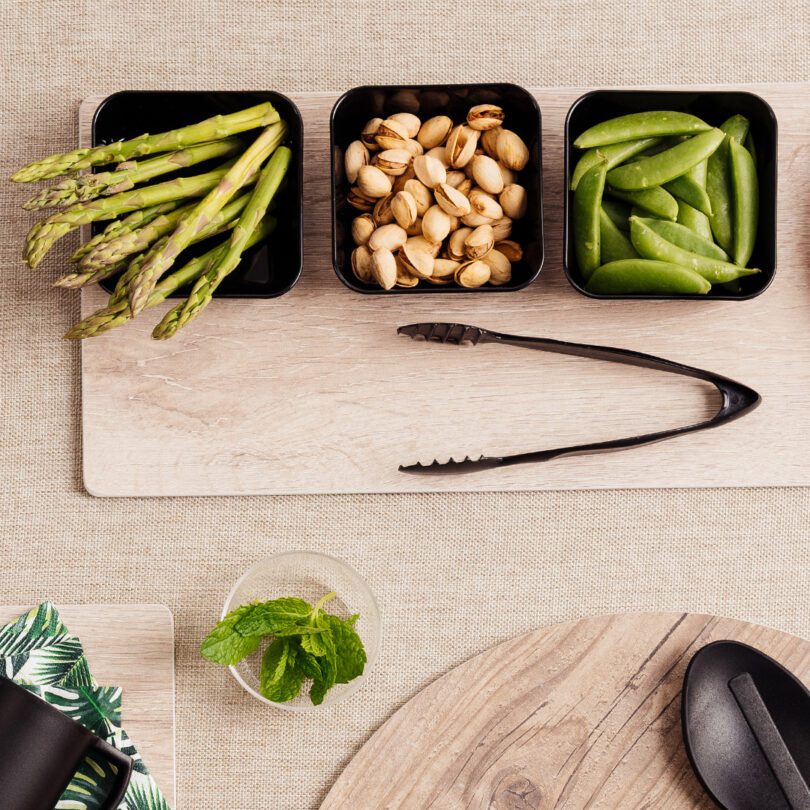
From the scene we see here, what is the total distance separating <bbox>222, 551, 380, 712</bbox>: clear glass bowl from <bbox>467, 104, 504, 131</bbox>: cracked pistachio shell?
46 cm

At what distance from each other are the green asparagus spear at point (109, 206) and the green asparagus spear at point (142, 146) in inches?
1.3

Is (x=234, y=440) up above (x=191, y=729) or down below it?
above

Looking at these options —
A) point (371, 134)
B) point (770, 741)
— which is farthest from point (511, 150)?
point (770, 741)

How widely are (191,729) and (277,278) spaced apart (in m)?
0.48

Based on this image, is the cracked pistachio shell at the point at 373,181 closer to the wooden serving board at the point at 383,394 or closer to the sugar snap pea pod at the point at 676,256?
the wooden serving board at the point at 383,394

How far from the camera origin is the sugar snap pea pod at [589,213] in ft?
2.66

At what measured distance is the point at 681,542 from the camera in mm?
896

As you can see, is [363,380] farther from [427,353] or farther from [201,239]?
[201,239]

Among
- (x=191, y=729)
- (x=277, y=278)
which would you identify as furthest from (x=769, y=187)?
(x=191, y=729)

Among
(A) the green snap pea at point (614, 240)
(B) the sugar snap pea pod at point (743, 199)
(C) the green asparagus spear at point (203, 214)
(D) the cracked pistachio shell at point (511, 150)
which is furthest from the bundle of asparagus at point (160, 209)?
(B) the sugar snap pea pod at point (743, 199)

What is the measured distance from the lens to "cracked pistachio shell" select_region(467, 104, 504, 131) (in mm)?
827

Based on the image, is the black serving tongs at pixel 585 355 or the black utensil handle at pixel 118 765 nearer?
the black utensil handle at pixel 118 765

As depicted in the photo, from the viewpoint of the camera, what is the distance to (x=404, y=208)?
2.68ft

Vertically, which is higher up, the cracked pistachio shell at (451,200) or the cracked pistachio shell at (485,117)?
the cracked pistachio shell at (485,117)
